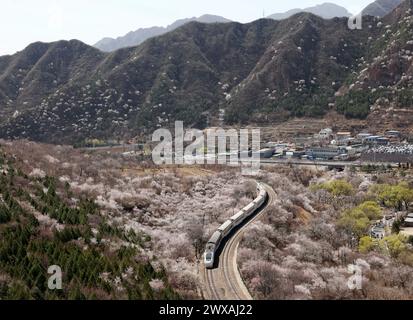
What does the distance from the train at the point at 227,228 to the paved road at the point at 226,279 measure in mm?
658

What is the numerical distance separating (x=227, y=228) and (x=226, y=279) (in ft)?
38.5

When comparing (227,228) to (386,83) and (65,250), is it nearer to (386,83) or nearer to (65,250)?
(65,250)

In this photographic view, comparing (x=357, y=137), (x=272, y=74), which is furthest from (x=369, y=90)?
(x=272, y=74)

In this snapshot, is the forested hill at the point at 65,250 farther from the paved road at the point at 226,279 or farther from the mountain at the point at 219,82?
the mountain at the point at 219,82

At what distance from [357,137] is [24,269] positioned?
108 metres

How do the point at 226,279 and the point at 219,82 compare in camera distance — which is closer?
the point at 226,279

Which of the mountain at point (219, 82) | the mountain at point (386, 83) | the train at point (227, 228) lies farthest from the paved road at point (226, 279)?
the mountain at point (219, 82)

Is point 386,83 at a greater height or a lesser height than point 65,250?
greater

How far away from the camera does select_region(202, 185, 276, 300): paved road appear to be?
2967 cm

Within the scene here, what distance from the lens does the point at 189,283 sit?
1215 inches

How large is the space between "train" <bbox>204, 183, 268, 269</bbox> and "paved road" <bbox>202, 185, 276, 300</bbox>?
658 mm

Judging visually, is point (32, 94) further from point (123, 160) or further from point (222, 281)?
point (222, 281)

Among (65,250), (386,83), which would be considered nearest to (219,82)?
(386,83)

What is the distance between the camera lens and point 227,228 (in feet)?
144
